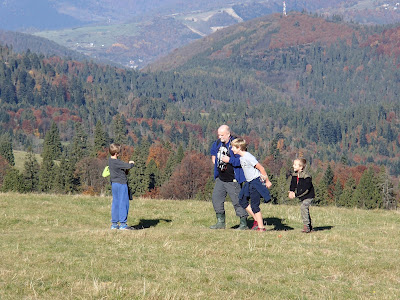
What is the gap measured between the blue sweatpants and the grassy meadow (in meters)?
1.77

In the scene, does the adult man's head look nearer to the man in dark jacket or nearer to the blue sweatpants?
the man in dark jacket

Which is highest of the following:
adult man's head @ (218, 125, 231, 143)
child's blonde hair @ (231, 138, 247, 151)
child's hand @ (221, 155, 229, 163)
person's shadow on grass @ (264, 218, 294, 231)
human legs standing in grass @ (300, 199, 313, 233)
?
adult man's head @ (218, 125, 231, 143)

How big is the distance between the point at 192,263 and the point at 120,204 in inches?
223

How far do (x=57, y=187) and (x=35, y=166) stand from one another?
16463 millimetres

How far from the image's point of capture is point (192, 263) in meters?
14.1

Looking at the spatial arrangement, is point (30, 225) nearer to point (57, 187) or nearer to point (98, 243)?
point (98, 243)

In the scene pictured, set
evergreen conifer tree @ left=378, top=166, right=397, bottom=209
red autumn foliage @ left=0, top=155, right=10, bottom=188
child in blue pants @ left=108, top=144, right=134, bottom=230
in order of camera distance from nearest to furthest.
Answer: child in blue pants @ left=108, top=144, right=134, bottom=230 < evergreen conifer tree @ left=378, top=166, right=397, bottom=209 < red autumn foliage @ left=0, top=155, right=10, bottom=188

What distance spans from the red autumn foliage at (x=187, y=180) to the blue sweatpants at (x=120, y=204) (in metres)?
112

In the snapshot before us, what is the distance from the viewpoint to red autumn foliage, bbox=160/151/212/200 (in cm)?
13462

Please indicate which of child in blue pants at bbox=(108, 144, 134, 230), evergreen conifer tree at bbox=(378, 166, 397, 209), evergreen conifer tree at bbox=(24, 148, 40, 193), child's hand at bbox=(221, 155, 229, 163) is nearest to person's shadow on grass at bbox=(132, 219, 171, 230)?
child in blue pants at bbox=(108, 144, 134, 230)

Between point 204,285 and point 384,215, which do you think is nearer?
point 204,285

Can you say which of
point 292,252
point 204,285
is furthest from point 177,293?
point 292,252

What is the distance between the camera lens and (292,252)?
50.3 feet

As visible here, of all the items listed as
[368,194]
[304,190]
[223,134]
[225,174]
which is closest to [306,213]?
[304,190]
